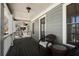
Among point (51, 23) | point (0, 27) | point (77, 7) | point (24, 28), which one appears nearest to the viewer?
point (0, 27)

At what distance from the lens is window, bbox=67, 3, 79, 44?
9.45 feet

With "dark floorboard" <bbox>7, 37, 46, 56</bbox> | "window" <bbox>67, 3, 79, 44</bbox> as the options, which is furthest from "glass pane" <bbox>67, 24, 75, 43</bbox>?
"dark floorboard" <bbox>7, 37, 46, 56</bbox>

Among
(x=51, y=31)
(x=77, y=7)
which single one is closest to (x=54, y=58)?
(x=77, y=7)

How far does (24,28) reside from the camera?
16.9 m

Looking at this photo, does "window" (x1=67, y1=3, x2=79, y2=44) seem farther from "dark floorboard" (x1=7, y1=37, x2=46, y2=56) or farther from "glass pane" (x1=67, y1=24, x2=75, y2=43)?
"dark floorboard" (x1=7, y1=37, x2=46, y2=56)

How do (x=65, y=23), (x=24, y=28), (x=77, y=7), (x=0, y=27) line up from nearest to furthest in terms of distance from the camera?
(x=0, y=27) → (x=77, y=7) → (x=65, y=23) → (x=24, y=28)

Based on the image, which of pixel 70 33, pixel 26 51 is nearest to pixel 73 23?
pixel 70 33

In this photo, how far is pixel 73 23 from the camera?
3.04m

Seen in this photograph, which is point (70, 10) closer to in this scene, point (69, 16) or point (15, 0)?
point (69, 16)

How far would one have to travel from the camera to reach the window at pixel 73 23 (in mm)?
2880

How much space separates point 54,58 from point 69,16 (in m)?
2.37

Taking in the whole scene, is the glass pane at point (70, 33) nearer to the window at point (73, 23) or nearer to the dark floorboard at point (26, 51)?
the window at point (73, 23)

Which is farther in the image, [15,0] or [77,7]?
[77,7]

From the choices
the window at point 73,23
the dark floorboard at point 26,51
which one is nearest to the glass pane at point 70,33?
the window at point 73,23
